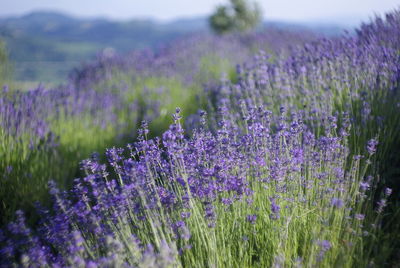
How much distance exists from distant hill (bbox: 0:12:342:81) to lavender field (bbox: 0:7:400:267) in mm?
1684

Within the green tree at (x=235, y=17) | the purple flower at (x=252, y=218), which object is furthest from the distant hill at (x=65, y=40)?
the purple flower at (x=252, y=218)

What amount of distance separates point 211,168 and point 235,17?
15611 millimetres

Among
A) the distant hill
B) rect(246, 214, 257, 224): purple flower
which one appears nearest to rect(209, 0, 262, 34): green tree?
the distant hill

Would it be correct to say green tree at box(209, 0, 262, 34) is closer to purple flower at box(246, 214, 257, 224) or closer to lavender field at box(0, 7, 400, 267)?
lavender field at box(0, 7, 400, 267)

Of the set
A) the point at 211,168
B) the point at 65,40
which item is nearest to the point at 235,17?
the point at 65,40

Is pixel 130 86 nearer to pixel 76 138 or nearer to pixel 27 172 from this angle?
pixel 76 138

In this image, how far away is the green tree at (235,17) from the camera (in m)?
16.7

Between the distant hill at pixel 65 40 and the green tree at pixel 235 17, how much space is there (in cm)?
60

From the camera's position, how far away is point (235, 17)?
665 inches

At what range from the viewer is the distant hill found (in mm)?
10750

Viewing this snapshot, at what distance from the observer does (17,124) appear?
10.9 feet

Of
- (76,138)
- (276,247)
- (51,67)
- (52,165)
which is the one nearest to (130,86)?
(76,138)

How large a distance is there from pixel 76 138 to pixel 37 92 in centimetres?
58

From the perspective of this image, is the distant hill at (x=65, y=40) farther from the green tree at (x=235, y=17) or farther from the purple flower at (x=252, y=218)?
the purple flower at (x=252, y=218)
